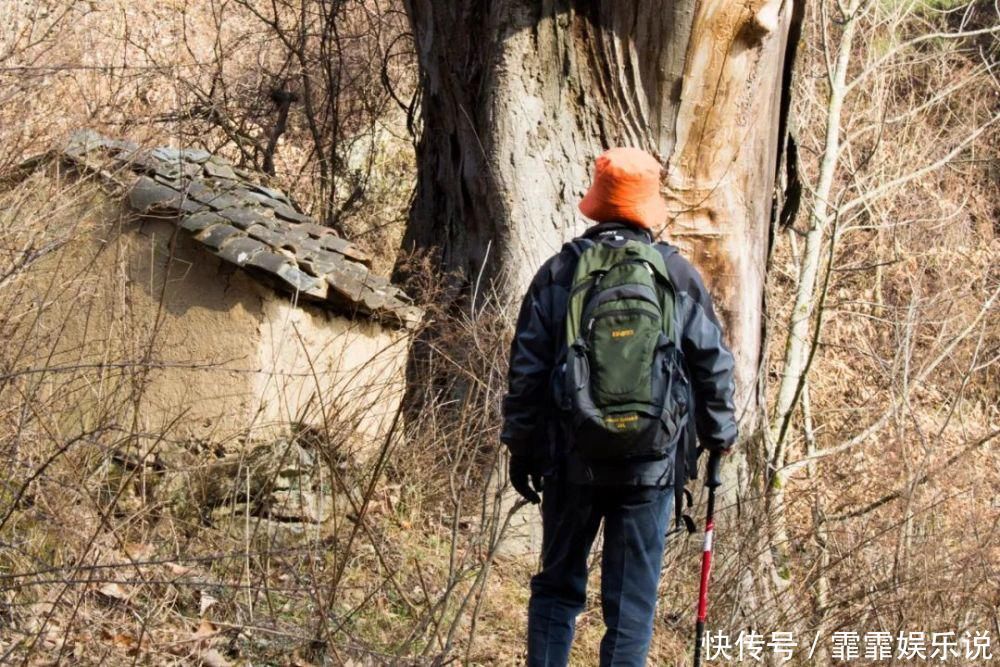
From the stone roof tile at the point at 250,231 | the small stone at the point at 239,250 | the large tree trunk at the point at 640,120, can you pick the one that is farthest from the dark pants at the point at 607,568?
the small stone at the point at 239,250

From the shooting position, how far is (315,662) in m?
4.70

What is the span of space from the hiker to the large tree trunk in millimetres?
2163

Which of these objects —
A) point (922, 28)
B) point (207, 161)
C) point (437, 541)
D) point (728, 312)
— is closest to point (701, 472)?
point (728, 312)

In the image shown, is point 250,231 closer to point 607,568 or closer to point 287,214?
point 287,214

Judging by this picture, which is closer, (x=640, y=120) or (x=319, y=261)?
(x=640, y=120)

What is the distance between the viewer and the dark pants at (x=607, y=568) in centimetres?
397

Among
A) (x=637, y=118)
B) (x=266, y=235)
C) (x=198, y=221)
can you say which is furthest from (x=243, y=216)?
(x=637, y=118)

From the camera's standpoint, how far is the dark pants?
3975 millimetres

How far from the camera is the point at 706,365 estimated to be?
13.0ft

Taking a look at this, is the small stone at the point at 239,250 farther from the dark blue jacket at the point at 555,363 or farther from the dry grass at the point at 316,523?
the dark blue jacket at the point at 555,363

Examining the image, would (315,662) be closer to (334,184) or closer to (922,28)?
(334,184)

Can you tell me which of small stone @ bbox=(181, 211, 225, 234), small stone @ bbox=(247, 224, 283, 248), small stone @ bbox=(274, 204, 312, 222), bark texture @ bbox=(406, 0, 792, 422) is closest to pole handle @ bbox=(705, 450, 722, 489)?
bark texture @ bbox=(406, 0, 792, 422)

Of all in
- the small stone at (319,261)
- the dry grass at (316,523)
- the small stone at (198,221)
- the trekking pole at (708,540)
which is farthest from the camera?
the small stone at (319,261)

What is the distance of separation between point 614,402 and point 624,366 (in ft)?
0.38
